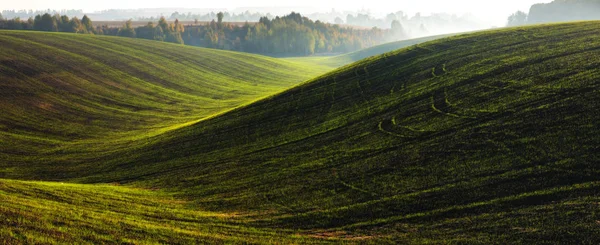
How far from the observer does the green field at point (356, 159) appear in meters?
17.3

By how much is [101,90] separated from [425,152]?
50791mm

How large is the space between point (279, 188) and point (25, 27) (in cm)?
13896

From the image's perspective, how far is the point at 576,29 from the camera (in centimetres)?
3953

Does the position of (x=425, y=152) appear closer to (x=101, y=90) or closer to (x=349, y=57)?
(x=101, y=90)

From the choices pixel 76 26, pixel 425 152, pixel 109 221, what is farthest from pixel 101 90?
pixel 76 26

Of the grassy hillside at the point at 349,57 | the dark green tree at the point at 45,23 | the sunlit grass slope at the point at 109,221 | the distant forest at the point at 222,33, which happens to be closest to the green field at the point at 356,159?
the sunlit grass slope at the point at 109,221

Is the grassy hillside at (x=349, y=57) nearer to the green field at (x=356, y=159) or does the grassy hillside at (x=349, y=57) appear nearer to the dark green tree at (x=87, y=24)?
the dark green tree at (x=87, y=24)

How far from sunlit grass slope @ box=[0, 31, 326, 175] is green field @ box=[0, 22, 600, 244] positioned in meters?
0.40

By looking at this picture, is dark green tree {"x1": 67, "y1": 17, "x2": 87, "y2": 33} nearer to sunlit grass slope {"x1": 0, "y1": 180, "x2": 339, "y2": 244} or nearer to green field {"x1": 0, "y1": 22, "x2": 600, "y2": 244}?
green field {"x1": 0, "y1": 22, "x2": 600, "y2": 244}

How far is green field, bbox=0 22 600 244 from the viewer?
17328 mm

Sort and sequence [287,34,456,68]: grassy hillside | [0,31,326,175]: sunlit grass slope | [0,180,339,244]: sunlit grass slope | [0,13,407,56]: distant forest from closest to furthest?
[0,180,339,244]: sunlit grass slope < [0,31,326,175]: sunlit grass slope < [0,13,407,56]: distant forest < [287,34,456,68]: grassy hillside

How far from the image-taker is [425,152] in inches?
945

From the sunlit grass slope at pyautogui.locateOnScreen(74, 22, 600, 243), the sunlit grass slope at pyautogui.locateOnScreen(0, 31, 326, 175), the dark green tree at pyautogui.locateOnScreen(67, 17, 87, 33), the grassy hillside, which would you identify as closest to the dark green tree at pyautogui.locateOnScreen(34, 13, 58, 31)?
the dark green tree at pyautogui.locateOnScreen(67, 17, 87, 33)

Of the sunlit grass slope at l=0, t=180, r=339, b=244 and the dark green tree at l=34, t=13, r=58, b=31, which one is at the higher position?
the dark green tree at l=34, t=13, r=58, b=31
